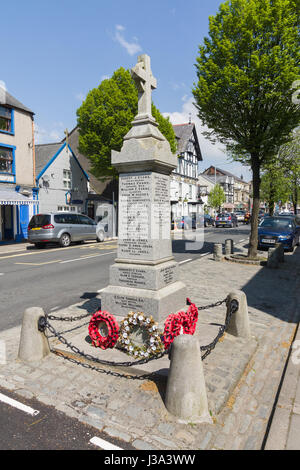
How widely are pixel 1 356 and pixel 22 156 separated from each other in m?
20.7

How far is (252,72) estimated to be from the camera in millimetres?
11062

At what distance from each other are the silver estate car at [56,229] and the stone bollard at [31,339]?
1397 cm

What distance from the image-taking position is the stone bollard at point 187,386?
127 inches

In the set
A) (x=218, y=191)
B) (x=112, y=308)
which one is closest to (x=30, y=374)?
(x=112, y=308)

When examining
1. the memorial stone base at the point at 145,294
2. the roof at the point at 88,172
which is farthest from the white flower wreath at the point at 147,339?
the roof at the point at 88,172

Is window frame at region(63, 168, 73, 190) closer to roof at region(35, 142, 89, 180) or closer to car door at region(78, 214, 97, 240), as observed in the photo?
roof at region(35, 142, 89, 180)

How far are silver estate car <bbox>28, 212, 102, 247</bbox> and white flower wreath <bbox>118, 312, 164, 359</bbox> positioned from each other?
14317mm

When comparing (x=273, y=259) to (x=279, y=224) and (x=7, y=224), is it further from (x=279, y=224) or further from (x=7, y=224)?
(x=7, y=224)

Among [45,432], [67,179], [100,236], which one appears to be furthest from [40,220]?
[45,432]

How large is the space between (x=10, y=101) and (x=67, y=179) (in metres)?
7.90

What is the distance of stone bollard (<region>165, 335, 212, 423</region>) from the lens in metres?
3.22

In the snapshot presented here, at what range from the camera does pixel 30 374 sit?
410 centimetres

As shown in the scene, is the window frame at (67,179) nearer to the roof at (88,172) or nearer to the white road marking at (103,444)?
the roof at (88,172)

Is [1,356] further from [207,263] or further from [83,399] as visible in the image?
[207,263]
